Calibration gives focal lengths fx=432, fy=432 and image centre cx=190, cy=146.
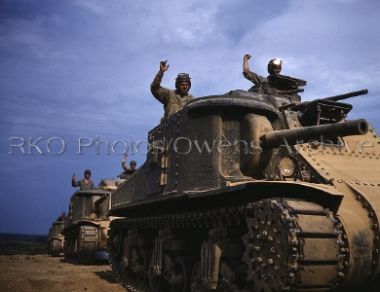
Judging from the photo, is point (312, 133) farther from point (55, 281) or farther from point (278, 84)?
point (55, 281)

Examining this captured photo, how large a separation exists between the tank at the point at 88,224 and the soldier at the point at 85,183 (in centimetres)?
41

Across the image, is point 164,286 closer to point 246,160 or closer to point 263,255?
point 246,160

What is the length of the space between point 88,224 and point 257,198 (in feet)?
36.1

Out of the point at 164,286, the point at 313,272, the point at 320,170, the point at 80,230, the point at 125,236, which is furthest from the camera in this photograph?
the point at 80,230

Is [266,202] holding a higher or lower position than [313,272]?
higher

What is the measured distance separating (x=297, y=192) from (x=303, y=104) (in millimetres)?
2839

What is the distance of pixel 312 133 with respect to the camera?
214 inches

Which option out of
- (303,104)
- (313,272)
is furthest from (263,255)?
(303,104)

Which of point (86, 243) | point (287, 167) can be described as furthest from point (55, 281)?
point (287, 167)

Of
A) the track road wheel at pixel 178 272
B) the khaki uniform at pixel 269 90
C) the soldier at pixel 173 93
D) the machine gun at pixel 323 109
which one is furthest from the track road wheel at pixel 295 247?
the soldier at pixel 173 93

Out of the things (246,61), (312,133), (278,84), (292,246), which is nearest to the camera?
(292,246)

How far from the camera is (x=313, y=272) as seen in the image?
3.99 meters

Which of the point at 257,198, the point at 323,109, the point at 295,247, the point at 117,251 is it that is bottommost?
the point at 117,251

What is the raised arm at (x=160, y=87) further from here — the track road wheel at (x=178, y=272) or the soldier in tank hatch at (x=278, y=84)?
the track road wheel at (x=178, y=272)
